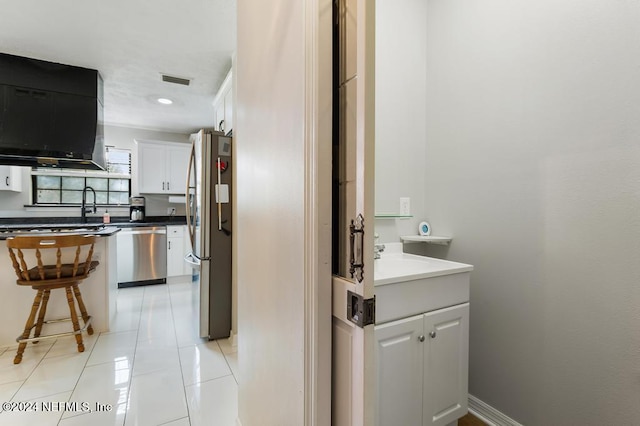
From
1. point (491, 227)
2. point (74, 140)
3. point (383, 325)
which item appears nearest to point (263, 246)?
point (383, 325)

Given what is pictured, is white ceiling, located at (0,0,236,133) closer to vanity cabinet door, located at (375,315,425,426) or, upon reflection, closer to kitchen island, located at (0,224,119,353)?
kitchen island, located at (0,224,119,353)

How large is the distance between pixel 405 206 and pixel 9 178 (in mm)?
5128

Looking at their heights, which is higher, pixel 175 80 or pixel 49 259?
pixel 175 80

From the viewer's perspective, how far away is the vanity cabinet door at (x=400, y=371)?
1.11 meters

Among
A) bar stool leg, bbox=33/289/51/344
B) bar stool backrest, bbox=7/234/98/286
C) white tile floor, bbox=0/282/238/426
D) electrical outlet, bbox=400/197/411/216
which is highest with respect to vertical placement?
electrical outlet, bbox=400/197/411/216

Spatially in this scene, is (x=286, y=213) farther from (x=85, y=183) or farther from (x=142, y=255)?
(x=85, y=183)

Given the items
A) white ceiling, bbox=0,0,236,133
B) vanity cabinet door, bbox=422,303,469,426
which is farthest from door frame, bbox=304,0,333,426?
white ceiling, bbox=0,0,236,133

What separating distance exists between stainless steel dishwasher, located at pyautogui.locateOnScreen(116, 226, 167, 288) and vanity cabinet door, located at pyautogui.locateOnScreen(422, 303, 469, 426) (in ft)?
14.4

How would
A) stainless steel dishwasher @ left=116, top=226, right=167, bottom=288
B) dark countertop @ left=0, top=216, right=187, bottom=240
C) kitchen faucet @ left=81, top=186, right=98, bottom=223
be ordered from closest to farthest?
dark countertop @ left=0, top=216, right=187, bottom=240 < stainless steel dishwasher @ left=116, top=226, right=167, bottom=288 < kitchen faucet @ left=81, top=186, right=98, bottom=223

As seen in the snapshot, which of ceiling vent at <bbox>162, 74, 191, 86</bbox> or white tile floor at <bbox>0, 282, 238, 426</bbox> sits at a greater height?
ceiling vent at <bbox>162, 74, 191, 86</bbox>

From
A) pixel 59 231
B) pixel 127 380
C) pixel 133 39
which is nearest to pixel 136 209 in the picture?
pixel 59 231

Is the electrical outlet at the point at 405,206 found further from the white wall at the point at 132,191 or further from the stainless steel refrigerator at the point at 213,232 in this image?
the white wall at the point at 132,191

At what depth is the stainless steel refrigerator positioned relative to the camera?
A: 241 centimetres

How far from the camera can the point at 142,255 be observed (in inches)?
168
